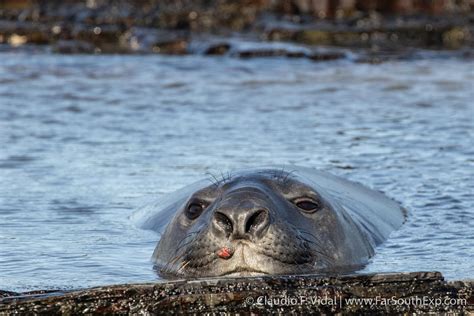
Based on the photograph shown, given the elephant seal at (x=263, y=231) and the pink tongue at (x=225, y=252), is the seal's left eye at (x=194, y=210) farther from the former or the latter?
the pink tongue at (x=225, y=252)

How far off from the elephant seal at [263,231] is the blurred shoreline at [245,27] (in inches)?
546

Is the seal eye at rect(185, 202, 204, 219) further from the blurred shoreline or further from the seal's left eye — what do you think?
the blurred shoreline

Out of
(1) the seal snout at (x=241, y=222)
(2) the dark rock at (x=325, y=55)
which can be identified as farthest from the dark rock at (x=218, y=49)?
(1) the seal snout at (x=241, y=222)

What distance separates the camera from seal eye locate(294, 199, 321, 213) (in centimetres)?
638

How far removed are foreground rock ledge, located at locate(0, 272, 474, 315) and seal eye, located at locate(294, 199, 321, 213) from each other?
1149 mm

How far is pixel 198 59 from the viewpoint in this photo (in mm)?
20656

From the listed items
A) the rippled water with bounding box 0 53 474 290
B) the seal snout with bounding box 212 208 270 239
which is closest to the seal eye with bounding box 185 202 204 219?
the rippled water with bounding box 0 53 474 290

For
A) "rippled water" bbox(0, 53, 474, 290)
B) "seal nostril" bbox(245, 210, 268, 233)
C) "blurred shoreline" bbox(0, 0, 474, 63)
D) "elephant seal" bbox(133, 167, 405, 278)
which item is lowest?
"blurred shoreline" bbox(0, 0, 474, 63)

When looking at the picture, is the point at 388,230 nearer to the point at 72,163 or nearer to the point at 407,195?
the point at 407,195

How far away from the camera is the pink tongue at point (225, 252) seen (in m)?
5.68

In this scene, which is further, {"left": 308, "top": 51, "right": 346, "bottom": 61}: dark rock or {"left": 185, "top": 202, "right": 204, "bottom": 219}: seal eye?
{"left": 308, "top": 51, "right": 346, "bottom": 61}: dark rock

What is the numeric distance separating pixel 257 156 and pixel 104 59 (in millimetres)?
10102

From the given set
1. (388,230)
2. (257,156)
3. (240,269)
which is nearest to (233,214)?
(240,269)

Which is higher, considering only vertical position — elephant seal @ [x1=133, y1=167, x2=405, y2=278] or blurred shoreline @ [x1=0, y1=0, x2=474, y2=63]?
elephant seal @ [x1=133, y1=167, x2=405, y2=278]
